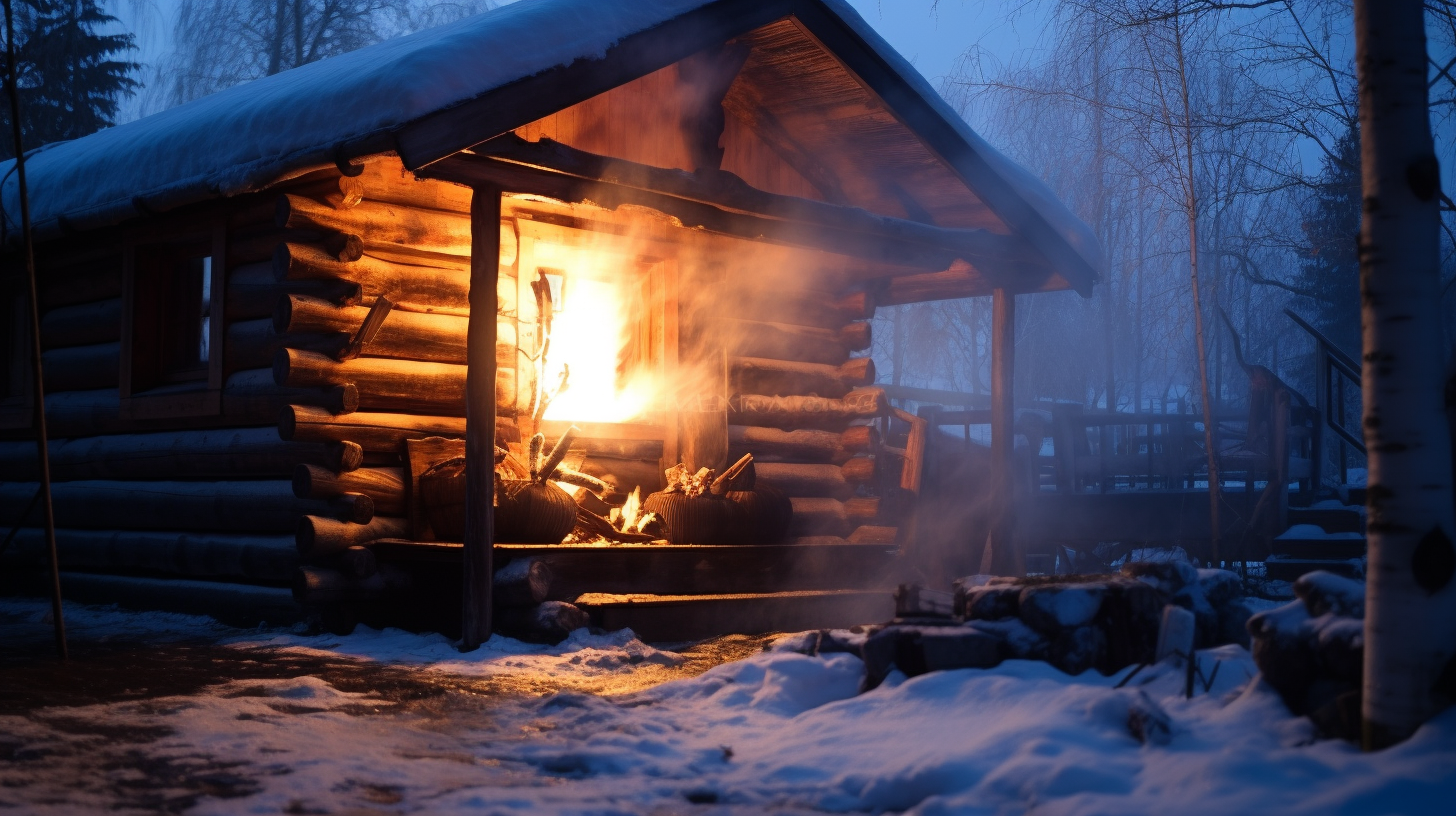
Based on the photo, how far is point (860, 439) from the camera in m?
12.5

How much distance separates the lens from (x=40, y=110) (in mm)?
27391

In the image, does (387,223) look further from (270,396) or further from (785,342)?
(785,342)

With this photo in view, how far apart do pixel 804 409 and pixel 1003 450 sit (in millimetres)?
2088

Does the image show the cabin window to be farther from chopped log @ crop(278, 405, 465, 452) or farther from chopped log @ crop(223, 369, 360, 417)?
chopped log @ crop(278, 405, 465, 452)

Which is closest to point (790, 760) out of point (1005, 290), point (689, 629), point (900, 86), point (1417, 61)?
point (1417, 61)

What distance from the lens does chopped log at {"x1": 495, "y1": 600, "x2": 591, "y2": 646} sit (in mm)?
8039

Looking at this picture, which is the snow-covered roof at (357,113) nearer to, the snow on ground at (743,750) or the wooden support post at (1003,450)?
the wooden support post at (1003,450)

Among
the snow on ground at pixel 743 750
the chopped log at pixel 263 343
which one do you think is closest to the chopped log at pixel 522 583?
the snow on ground at pixel 743 750

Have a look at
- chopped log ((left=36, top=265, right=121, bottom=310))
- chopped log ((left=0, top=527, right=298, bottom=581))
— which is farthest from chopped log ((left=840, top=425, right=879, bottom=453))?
chopped log ((left=36, top=265, right=121, bottom=310))

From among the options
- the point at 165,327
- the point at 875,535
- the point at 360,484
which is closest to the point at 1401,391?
the point at 360,484

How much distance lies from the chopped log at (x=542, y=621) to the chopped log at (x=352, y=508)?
1253mm

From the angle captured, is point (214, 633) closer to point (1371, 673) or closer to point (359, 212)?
point (359, 212)

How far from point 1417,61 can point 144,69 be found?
3121 cm

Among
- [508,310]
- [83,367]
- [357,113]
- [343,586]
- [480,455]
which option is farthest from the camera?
[83,367]
